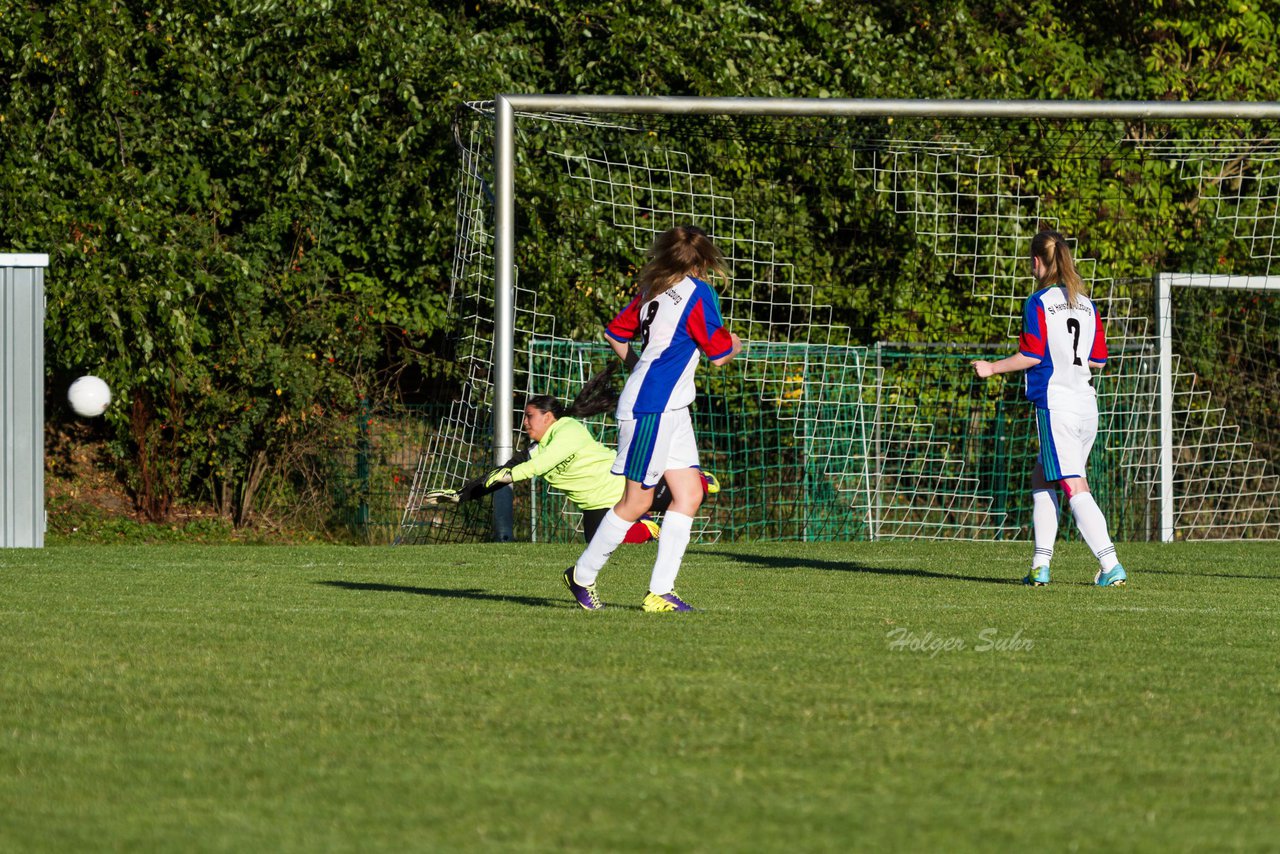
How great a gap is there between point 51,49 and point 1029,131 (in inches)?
360

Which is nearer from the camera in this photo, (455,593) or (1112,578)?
(455,593)

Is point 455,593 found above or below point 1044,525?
below

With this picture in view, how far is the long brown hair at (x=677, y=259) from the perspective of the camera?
6941 mm

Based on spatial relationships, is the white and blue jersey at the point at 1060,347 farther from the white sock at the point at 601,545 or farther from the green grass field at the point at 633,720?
the white sock at the point at 601,545

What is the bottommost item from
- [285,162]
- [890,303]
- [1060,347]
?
[1060,347]

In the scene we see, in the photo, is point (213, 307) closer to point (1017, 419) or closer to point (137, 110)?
point (137, 110)

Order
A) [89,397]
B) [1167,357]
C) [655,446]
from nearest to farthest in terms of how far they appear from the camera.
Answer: [655,446] → [89,397] → [1167,357]

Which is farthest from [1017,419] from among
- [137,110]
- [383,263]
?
[137,110]

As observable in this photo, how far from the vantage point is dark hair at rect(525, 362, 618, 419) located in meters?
9.62

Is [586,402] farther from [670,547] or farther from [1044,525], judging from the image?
[670,547]

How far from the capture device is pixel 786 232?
49.3 ft

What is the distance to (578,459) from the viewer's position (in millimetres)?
9930

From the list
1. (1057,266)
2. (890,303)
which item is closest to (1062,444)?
(1057,266)

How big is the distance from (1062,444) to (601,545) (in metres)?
3.15
